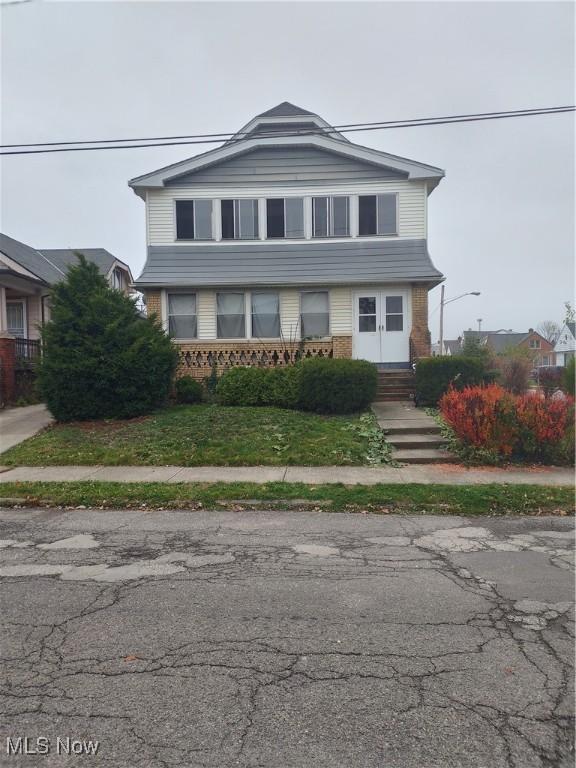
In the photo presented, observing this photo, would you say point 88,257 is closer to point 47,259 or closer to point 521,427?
point 47,259

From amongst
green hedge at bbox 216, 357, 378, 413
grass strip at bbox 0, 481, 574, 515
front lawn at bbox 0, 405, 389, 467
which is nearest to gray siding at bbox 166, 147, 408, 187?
green hedge at bbox 216, 357, 378, 413

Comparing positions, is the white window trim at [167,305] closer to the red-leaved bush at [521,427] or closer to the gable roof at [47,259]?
the gable roof at [47,259]

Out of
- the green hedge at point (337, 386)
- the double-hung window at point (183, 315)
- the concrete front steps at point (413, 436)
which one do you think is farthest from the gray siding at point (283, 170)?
the concrete front steps at point (413, 436)

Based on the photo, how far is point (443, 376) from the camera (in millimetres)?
13906

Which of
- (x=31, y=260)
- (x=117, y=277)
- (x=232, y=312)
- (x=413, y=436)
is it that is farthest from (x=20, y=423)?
(x=117, y=277)

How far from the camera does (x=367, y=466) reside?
31.2 feet

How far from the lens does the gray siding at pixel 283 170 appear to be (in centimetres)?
1769

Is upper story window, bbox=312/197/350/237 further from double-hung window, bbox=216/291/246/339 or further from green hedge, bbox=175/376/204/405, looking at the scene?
green hedge, bbox=175/376/204/405

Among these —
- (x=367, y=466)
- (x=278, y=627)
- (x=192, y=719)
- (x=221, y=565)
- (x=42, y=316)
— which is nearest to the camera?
(x=192, y=719)

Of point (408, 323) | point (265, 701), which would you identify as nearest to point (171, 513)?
point (265, 701)

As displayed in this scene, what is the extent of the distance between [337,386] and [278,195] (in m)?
8.05

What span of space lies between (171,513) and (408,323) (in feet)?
39.2

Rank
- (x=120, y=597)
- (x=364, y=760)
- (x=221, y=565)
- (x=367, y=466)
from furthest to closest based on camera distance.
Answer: (x=367, y=466) < (x=221, y=565) < (x=120, y=597) < (x=364, y=760)

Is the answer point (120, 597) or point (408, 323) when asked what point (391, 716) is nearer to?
point (120, 597)
